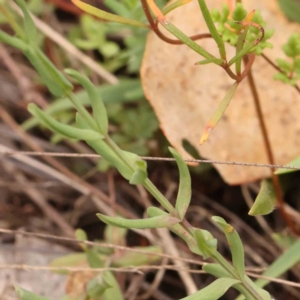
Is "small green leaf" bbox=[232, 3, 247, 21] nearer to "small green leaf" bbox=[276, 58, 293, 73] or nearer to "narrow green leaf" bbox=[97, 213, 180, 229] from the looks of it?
"small green leaf" bbox=[276, 58, 293, 73]

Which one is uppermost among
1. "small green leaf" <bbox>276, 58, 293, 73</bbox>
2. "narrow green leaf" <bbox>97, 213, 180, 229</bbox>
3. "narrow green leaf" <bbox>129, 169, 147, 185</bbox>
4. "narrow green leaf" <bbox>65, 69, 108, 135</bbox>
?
"small green leaf" <bbox>276, 58, 293, 73</bbox>

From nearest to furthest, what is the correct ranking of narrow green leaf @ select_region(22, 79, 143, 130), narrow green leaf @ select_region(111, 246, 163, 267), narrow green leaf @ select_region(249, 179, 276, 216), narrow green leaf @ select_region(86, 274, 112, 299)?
narrow green leaf @ select_region(249, 179, 276, 216) → narrow green leaf @ select_region(86, 274, 112, 299) → narrow green leaf @ select_region(111, 246, 163, 267) → narrow green leaf @ select_region(22, 79, 143, 130)

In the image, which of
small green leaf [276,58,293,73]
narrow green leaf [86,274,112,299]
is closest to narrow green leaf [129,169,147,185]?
narrow green leaf [86,274,112,299]

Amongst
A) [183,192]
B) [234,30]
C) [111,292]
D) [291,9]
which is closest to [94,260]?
[111,292]

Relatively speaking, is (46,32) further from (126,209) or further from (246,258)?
(246,258)

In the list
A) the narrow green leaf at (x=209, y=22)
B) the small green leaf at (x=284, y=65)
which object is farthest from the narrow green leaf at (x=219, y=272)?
the small green leaf at (x=284, y=65)

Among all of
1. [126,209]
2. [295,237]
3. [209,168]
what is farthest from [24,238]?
[295,237]
